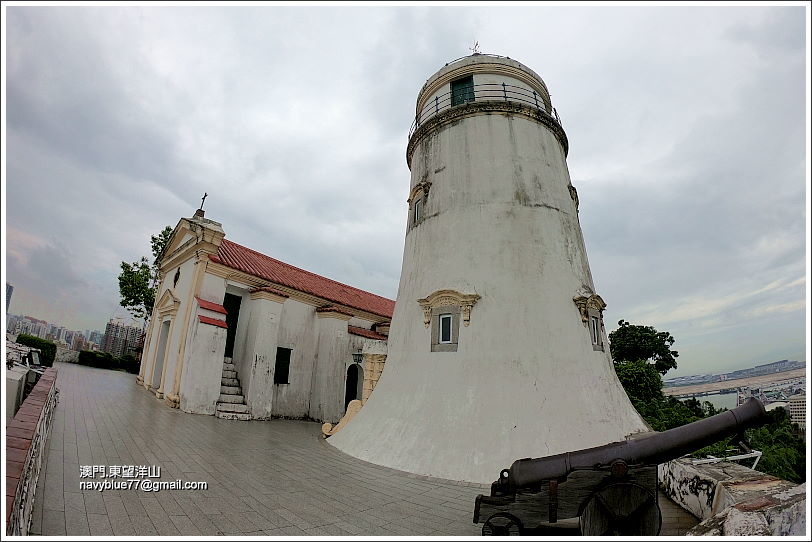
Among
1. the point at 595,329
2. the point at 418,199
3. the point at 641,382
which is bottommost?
the point at 641,382

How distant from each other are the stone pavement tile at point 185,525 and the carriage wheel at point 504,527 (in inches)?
121

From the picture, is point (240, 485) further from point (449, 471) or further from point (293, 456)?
point (449, 471)

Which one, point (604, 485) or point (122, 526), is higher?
point (604, 485)

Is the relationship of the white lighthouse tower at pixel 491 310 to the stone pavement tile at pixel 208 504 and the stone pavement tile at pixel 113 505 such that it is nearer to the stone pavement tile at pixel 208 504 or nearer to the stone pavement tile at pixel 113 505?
the stone pavement tile at pixel 208 504

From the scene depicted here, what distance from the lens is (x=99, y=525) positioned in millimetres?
3914

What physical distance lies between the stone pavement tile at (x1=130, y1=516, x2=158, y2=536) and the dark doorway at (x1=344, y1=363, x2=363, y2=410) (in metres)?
12.4

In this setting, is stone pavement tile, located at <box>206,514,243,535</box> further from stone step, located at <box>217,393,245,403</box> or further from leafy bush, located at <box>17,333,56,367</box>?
leafy bush, located at <box>17,333,56,367</box>

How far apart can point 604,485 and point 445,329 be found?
16.6ft

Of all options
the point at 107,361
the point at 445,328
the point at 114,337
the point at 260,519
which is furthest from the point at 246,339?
the point at 114,337

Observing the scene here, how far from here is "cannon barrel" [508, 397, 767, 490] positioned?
4223 mm

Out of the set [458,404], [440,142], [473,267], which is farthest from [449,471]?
[440,142]

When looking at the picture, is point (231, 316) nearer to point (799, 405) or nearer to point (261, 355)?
point (261, 355)

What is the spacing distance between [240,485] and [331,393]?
1010 centimetres

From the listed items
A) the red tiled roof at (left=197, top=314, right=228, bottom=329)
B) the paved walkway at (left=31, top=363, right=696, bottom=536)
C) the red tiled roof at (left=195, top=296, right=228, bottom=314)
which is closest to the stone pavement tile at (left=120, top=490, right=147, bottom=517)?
the paved walkway at (left=31, top=363, right=696, bottom=536)
